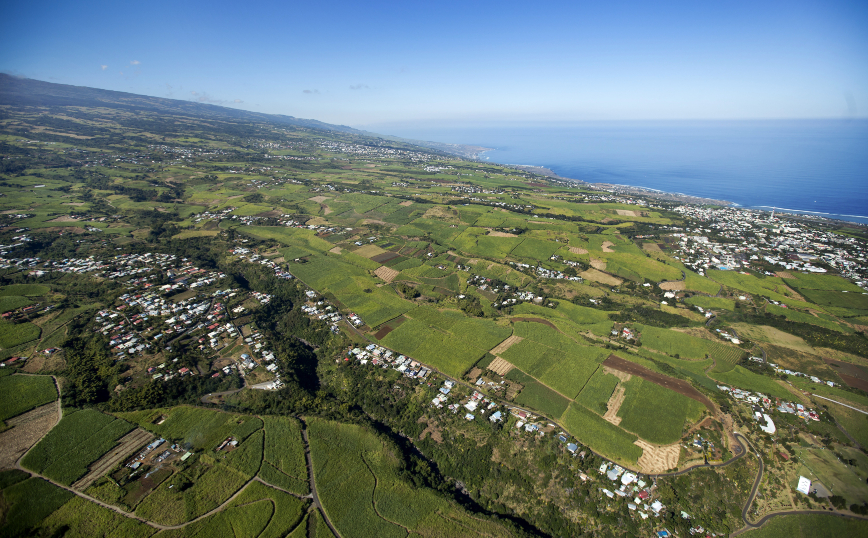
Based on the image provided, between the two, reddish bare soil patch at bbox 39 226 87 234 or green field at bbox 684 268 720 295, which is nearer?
green field at bbox 684 268 720 295

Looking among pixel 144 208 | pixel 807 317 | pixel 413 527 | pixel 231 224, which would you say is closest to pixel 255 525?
pixel 413 527

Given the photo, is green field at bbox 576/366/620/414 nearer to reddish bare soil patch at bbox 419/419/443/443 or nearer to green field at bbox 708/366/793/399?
green field at bbox 708/366/793/399

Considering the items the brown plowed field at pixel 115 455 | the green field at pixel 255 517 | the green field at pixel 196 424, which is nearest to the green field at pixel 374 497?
the green field at pixel 255 517

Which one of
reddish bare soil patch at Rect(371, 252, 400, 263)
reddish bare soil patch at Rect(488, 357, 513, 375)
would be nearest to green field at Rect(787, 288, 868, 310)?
reddish bare soil patch at Rect(488, 357, 513, 375)

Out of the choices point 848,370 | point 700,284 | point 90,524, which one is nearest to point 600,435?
point 848,370

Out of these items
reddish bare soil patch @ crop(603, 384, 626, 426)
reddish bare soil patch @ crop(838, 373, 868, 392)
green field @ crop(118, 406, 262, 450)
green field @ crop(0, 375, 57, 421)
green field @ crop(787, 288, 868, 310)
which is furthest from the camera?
green field @ crop(787, 288, 868, 310)

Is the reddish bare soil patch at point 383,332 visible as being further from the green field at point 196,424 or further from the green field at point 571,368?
the green field at point 571,368

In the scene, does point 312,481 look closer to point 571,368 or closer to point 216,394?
point 216,394
